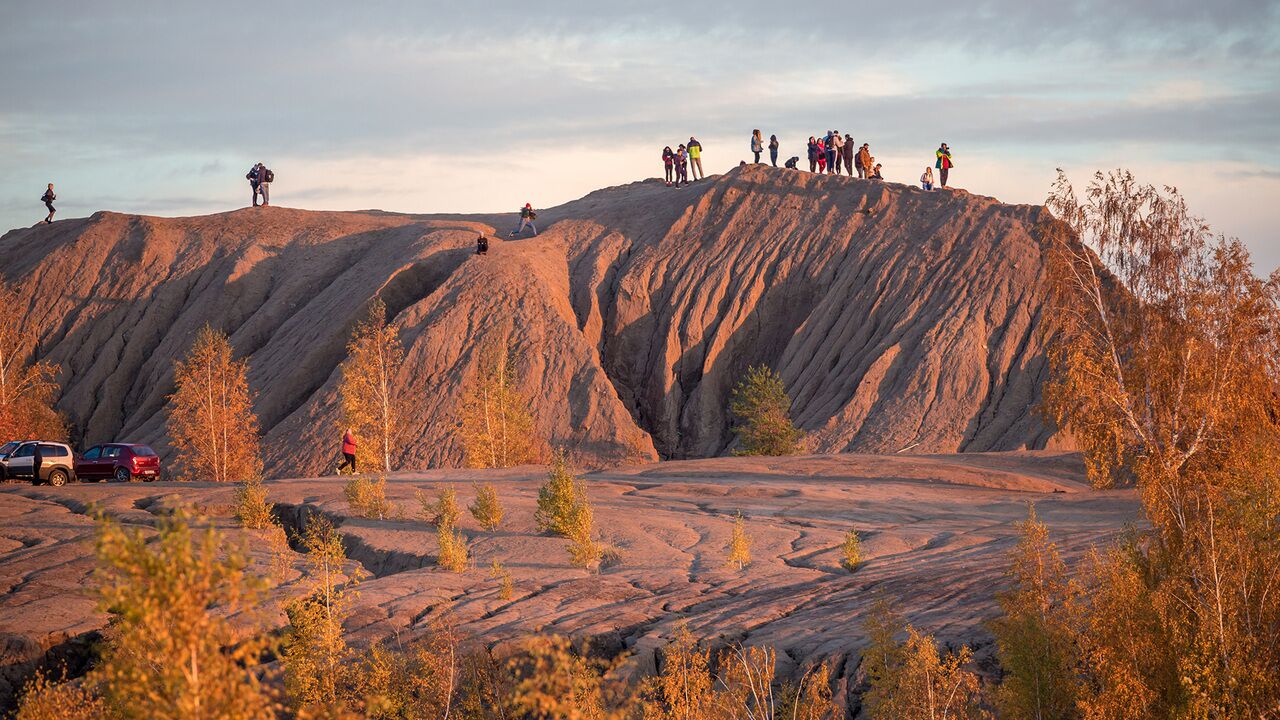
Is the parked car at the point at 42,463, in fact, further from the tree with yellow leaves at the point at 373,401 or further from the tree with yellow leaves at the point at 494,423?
the tree with yellow leaves at the point at 494,423

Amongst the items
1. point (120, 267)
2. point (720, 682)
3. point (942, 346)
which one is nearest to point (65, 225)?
point (120, 267)

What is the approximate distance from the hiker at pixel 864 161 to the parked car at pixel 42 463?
45.1m

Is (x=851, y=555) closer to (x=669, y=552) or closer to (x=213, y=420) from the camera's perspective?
(x=669, y=552)

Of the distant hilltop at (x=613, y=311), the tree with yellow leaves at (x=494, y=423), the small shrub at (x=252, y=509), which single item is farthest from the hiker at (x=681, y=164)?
the small shrub at (x=252, y=509)

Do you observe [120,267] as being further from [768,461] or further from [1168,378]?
[1168,378]

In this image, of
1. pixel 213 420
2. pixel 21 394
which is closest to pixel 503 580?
pixel 213 420

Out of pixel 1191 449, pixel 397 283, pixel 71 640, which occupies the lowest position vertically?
pixel 71 640

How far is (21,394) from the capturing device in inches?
2325

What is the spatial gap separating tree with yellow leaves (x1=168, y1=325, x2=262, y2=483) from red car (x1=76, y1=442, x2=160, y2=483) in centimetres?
647

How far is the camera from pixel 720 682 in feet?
57.2

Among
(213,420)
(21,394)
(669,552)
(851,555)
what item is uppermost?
(21,394)

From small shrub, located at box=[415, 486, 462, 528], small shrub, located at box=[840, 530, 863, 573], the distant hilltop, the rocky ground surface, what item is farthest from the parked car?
small shrub, located at box=[840, 530, 863, 573]

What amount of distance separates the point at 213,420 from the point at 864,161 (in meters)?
39.0

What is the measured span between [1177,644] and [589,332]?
51173mm
